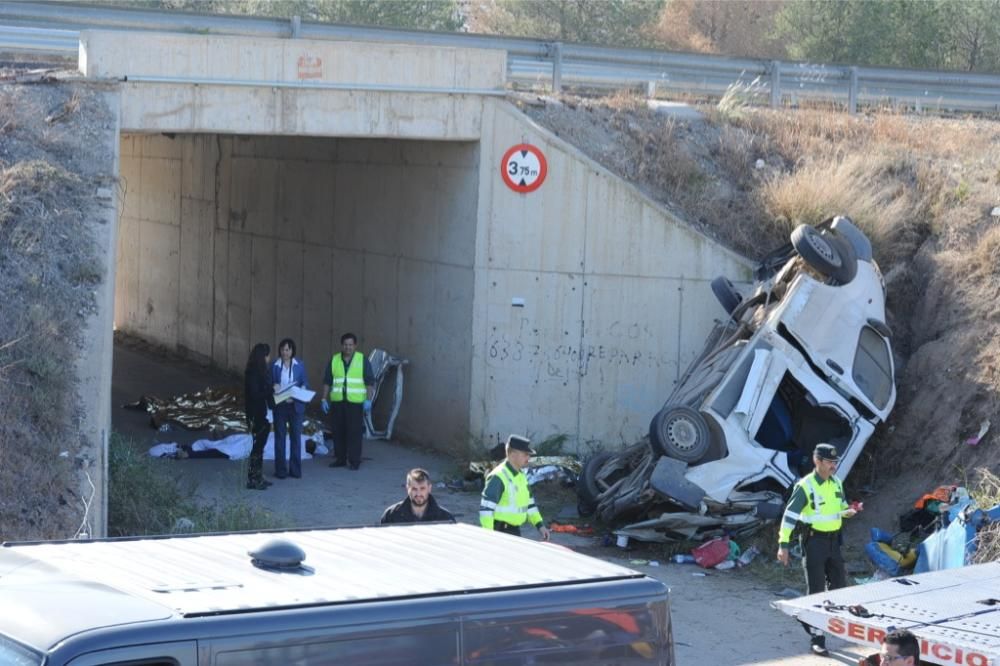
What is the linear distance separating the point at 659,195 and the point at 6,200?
7.67 meters

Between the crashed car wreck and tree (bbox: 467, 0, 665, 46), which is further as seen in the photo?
tree (bbox: 467, 0, 665, 46)

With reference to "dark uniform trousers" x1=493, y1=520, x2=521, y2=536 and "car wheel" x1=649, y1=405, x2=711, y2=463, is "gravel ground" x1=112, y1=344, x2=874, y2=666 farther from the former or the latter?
"dark uniform trousers" x1=493, y1=520, x2=521, y2=536

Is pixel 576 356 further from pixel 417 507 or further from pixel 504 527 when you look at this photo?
pixel 417 507

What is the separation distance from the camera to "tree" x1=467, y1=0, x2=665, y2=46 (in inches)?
1328

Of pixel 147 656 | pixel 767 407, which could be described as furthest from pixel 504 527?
pixel 147 656

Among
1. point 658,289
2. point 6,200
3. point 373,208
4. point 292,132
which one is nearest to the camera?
point 6,200

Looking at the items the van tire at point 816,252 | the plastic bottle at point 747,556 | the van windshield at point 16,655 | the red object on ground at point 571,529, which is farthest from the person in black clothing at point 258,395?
the van windshield at point 16,655

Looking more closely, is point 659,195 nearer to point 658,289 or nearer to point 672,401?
point 658,289

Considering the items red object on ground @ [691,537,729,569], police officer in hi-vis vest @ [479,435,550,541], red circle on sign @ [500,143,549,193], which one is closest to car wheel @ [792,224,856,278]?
red object on ground @ [691,537,729,569]

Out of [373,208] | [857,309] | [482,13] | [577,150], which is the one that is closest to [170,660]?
[857,309]

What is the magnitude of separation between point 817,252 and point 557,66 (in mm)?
6777

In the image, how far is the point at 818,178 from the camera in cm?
1669

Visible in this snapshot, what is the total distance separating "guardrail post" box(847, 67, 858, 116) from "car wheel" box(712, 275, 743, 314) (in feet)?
24.1

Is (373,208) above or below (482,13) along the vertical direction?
below
